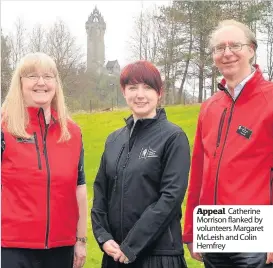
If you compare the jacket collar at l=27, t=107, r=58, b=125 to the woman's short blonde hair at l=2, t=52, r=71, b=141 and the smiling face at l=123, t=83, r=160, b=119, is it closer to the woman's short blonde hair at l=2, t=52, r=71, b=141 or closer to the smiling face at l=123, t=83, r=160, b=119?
the woman's short blonde hair at l=2, t=52, r=71, b=141

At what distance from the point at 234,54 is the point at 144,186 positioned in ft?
3.37

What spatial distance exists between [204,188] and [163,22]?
10.8 m

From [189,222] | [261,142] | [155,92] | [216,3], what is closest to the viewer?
[261,142]

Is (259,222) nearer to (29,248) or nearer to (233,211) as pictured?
(233,211)

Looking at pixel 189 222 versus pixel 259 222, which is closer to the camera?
pixel 259 222

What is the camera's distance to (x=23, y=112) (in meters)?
3.30

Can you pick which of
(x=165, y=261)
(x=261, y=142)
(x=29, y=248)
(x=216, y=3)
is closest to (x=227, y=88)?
(x=261, y=142)

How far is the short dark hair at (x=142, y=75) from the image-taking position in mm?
3230

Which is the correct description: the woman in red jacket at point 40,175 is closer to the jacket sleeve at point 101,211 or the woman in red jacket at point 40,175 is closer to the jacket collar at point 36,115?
the jacket collar at point 36,115

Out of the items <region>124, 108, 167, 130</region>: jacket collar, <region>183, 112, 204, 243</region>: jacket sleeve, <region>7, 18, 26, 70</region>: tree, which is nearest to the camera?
<region>124, 108, 167, 130</region>: jacket collar

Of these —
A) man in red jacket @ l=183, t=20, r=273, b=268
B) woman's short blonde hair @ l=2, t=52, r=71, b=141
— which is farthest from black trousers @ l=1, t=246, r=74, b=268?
man in red jacket @ l=183, t=20, r=273, b=268

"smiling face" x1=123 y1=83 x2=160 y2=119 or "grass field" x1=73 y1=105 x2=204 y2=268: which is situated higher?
"smiling face" x1=123 y1=83 x2=160 y2=119

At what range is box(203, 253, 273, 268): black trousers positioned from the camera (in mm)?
3070

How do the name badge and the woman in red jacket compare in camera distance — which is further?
the woman in red jacket
